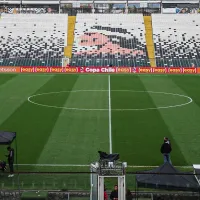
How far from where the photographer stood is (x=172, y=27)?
3228 inches

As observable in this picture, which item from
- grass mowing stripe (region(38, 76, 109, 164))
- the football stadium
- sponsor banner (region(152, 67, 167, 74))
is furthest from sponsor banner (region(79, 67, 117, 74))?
grass mowing stripe (region(38, 76, 109, 164))

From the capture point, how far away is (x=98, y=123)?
83.6 feet

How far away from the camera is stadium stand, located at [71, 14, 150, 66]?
68500 mm

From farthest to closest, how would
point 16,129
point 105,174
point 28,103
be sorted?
point 28,103
point 16,129
point 105,174

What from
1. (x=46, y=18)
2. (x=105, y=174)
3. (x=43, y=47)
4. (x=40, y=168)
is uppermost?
(x=46, y=18)

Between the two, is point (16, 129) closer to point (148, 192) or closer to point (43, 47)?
point (148, 192)

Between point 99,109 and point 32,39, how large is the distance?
165 feet

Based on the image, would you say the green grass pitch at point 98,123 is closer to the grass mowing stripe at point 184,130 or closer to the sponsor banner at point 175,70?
the grass mowing stripe at point 184,130

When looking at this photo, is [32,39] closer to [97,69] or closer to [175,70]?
[97,69]

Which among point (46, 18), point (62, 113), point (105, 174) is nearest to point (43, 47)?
point (46, 18)

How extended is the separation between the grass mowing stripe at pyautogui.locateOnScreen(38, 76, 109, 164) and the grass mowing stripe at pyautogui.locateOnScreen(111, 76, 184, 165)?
0.74 meters

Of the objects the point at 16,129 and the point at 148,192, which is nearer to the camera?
the point at 148,192

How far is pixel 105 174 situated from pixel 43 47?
65.1 metres

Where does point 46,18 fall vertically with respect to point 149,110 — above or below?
above
